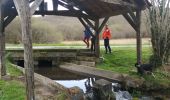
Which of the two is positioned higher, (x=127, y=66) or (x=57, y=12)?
(x=57, y=12)

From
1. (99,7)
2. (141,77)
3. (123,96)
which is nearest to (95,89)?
(123,96)

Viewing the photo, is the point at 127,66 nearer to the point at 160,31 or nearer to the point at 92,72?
the point at 92,72

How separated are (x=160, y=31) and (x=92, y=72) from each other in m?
3.63

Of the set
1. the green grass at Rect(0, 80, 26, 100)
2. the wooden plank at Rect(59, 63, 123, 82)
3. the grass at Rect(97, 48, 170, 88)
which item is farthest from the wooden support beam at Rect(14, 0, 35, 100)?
the wooden plank at Rect(59, 63, 123, 82)

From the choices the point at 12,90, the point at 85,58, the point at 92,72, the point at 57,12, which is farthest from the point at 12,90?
the point at 85,58

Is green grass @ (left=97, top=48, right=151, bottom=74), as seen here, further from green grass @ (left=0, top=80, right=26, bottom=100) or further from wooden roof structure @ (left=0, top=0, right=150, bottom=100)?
green grass @ (left=0, top=80, right=26, bottom=100)

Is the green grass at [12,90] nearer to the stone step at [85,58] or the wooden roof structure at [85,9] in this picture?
the wooden roof structure at [85,9]

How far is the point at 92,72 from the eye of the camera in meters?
15.2

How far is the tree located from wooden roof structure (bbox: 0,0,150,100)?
57cm

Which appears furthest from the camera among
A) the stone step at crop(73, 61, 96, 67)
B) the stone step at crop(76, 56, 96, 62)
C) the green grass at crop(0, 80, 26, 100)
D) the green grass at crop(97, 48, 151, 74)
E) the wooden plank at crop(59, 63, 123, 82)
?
the stone step at crop(76, 56, 96, 62)

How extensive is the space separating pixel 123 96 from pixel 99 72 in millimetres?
3768

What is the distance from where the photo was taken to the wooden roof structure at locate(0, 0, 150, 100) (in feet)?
26.1

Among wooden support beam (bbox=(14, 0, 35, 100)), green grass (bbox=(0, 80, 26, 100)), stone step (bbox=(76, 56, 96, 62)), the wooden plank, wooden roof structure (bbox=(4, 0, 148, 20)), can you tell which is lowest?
the wooden plank

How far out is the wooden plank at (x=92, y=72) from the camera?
42.2 feet
